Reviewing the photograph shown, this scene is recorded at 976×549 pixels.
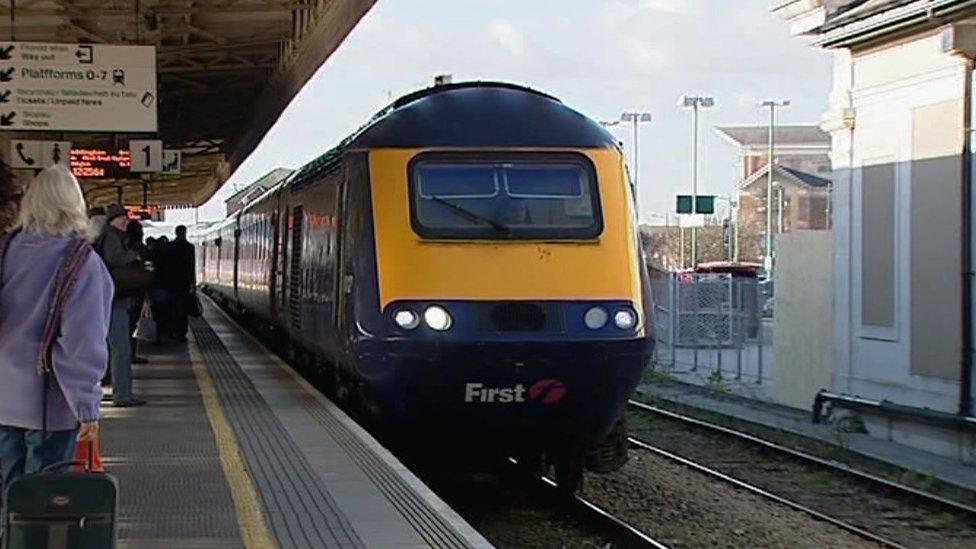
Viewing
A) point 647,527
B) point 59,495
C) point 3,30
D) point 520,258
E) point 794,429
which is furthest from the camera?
point 3,30

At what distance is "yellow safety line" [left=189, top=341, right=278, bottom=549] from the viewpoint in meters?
7.69

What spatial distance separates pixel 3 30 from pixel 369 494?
17403 millimetres

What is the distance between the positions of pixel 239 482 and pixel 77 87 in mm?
9630

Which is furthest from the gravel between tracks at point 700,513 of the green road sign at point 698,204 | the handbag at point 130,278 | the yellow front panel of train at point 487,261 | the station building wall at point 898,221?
the green road sign at point 698,204

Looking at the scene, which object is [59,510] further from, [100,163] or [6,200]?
[100,163]

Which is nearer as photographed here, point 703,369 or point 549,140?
point 549,140

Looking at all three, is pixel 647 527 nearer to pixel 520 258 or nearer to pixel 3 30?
pixel 520 258

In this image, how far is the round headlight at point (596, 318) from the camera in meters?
10.7

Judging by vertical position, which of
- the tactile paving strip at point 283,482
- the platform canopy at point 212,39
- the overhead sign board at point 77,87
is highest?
the platform canopy at point 212,39

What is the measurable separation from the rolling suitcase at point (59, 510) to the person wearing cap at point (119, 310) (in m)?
5.30

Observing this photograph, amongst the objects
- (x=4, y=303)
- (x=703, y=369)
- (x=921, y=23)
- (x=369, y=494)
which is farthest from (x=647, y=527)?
(x=703, y=369)

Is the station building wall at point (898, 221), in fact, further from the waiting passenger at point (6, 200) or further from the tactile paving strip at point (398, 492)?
the waiting passenger at point (6, 200)

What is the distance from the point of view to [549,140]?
11234mm

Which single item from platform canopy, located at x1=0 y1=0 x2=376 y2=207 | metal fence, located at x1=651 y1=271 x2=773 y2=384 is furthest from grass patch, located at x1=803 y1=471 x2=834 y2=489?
metal fence, located at x1=651 y1=271 x2=773 y2=384
